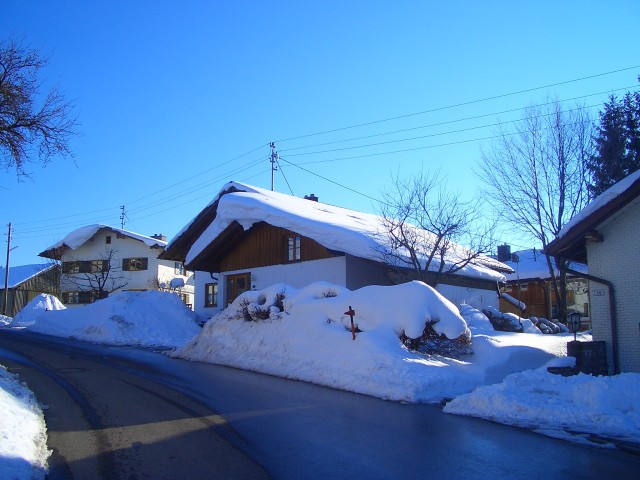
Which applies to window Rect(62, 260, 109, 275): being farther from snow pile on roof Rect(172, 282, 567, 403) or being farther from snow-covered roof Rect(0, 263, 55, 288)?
snow pile on roof Rect(172, 282, 567, 403)

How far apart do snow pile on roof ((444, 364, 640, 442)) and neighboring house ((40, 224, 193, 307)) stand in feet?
127

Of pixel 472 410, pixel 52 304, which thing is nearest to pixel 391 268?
pixel 472 410

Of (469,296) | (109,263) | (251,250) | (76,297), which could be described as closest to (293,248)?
(251,250)

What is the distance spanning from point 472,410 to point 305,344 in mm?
5204

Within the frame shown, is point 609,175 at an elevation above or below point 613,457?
above

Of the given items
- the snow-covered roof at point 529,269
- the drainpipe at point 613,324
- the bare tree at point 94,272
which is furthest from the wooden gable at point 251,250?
the bare tree at point 94,272

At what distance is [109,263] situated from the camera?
44375mm

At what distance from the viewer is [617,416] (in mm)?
7145

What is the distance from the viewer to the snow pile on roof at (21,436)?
16.1ft

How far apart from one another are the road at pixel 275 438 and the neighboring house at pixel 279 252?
1002cm

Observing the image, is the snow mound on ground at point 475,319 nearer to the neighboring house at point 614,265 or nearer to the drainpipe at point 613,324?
the neighboring house at point 614,265

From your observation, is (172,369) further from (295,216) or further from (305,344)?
(295,216)

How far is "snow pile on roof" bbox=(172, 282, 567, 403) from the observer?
33.7ft

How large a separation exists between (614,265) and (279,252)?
13.9m
